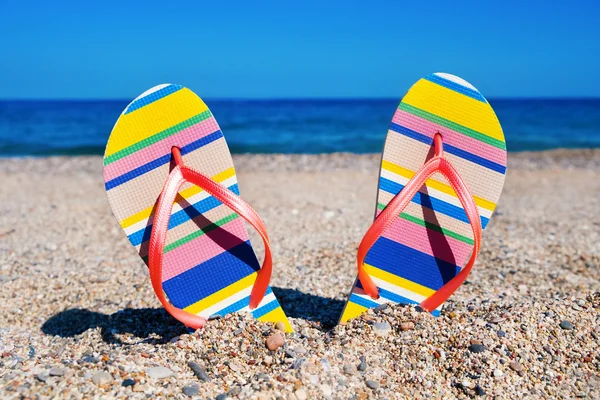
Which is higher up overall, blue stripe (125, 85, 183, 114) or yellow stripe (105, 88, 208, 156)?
blue stripe (125, 85, 183, 114)

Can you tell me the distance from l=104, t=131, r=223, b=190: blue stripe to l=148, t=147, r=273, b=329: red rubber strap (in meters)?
0.05

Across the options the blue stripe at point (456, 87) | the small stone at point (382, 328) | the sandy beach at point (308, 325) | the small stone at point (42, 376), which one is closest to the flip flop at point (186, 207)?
the sandy beach at point (308, 325)

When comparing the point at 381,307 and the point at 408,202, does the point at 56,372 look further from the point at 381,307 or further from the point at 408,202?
the point at 408,202

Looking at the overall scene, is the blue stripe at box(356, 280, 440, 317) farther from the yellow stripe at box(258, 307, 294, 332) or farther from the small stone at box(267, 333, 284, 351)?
the small stone at box(267, 333, 284, 351)

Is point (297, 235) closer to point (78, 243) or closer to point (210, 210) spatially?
point (78, 243)

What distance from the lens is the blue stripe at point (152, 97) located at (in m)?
2.22

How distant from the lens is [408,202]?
6.93 feet

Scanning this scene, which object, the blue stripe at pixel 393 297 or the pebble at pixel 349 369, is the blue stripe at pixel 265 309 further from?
the pebble at pixel 349 369

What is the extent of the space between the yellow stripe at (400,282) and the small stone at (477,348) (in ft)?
1.24

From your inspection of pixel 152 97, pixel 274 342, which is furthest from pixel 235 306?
pixel 152 97

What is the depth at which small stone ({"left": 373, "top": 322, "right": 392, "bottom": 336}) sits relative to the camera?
209cm

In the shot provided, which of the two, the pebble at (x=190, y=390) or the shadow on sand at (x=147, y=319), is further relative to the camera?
the shadow on sand at (x=147, y=319)

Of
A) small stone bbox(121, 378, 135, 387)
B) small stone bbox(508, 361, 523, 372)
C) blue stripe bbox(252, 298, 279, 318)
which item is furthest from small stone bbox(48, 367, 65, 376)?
small stone bbox(508, 361, 523, 372)

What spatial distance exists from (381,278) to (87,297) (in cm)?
170
